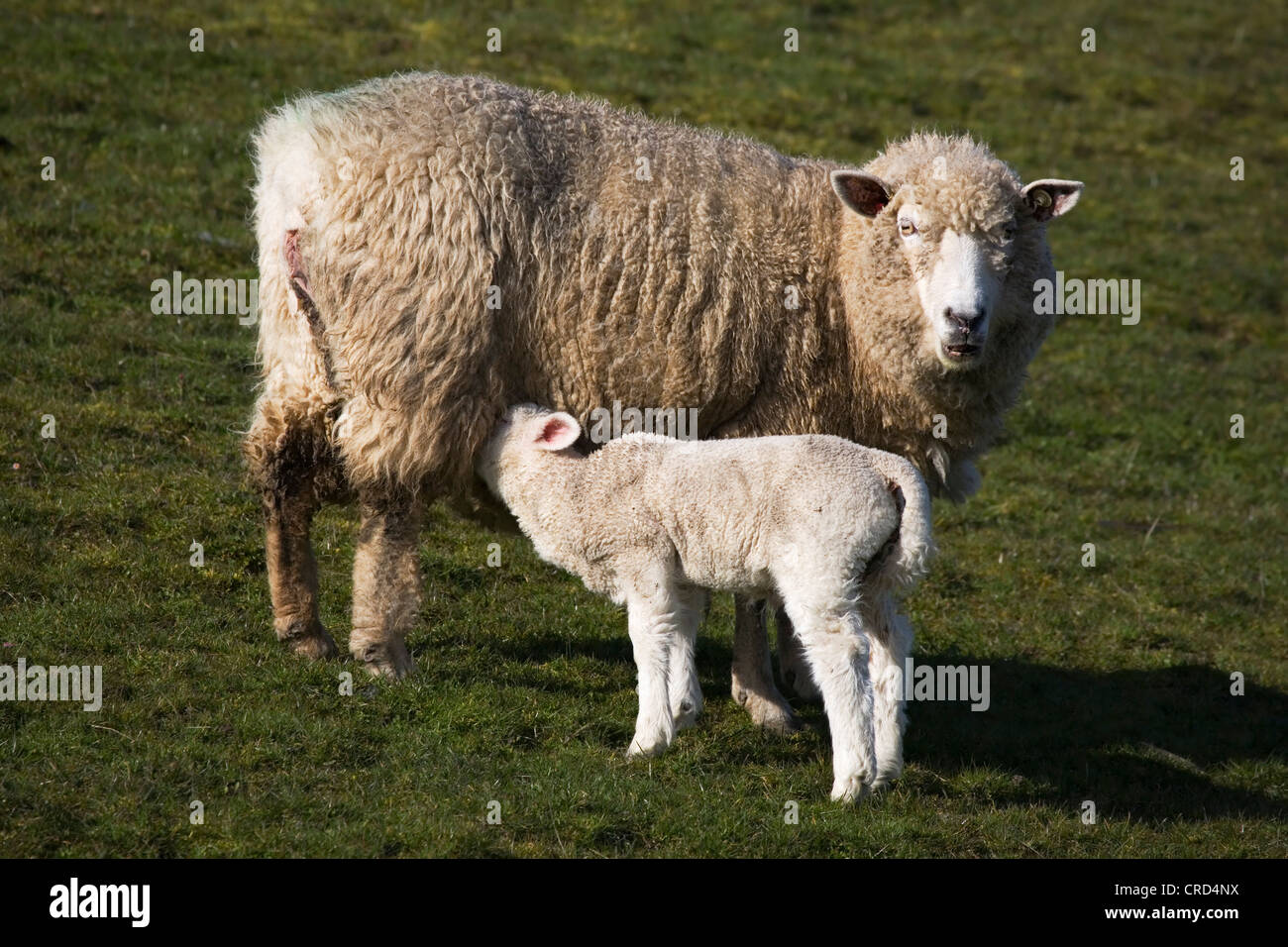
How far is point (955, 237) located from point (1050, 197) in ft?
2.36

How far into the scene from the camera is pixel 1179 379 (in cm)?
1518

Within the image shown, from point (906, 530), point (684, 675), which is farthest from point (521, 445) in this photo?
point (906, 530)

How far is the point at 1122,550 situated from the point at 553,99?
249 inches

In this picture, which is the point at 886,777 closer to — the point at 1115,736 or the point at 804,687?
the point at 804,687

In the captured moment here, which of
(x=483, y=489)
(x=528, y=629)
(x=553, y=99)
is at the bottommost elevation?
(x=528, y=629)

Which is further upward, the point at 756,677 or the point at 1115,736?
the point at 756,677

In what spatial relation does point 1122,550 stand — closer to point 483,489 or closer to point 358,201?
point 483,489

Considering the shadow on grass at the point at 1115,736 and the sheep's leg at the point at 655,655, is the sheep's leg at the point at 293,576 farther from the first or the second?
the shadow on grass at the point at 1115,736

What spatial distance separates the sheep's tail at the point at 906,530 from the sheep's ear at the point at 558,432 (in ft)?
4.80

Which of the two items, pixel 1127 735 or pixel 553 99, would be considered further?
pixel 1127 735

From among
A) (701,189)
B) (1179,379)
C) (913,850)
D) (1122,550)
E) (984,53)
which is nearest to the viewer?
(913,850)

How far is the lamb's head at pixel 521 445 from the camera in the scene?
7152 millimetres

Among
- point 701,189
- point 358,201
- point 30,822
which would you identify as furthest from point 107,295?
point 30,822

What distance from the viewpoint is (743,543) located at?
261 inches
